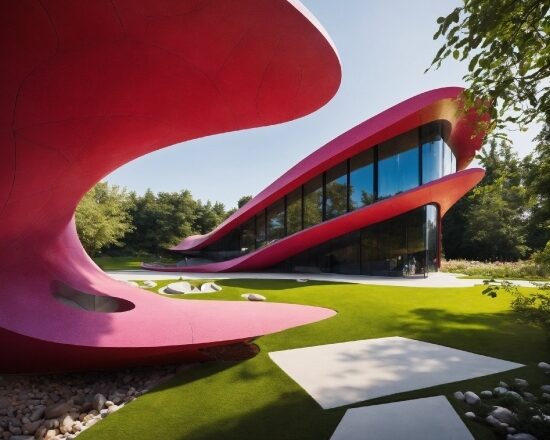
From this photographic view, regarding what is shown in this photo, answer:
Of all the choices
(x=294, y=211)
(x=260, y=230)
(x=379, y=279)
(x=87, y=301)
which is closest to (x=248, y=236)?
(x=260, y=230)

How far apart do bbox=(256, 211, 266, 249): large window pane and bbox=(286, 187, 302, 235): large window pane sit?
2.59m

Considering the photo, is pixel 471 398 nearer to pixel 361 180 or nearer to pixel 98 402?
pixel 98 402

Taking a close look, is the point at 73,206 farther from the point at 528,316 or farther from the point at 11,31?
the point at 528,316

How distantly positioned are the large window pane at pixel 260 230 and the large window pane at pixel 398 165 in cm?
858

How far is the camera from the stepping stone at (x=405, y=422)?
2.66 meters

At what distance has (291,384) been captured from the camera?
3771mm

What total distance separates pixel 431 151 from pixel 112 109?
1600 centimetres

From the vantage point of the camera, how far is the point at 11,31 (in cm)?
228

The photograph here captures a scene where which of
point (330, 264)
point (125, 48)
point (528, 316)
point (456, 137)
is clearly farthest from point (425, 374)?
point (456, 137)

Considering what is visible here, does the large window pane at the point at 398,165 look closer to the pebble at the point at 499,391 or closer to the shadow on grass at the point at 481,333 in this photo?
the shadow on grass at the point at 481,333

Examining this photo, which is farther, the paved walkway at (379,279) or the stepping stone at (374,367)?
the paved walkway at (379,279)

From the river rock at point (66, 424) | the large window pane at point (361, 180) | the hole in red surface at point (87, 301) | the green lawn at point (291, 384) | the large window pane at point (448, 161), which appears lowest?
the river rock at point (66, 424)

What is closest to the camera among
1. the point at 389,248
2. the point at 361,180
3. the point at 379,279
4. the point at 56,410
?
the point at 56,410

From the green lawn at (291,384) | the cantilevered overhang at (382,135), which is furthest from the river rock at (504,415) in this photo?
the cantilevered overhang at (382,135)
